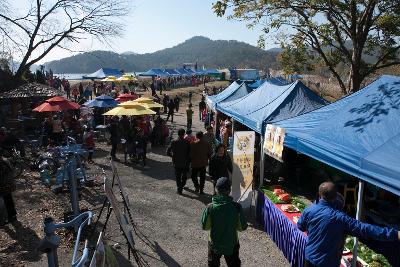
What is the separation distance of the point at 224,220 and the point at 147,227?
3670mm

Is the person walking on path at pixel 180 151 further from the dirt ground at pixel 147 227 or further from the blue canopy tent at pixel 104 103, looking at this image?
the blue canopy tent at pixel 104 103

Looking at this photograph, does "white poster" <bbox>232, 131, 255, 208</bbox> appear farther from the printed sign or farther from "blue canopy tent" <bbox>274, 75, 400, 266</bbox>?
"blue canopy tent" <bbox>274, 75, 400, 266</bbox>

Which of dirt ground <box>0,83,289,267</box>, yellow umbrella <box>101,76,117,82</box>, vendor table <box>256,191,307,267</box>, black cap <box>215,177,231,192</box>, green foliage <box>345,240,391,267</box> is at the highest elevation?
yellow umbrella <box>101,76,117,82</box>

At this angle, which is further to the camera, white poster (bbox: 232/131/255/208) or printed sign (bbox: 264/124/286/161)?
white poster (bbox: 232/131/255/208)

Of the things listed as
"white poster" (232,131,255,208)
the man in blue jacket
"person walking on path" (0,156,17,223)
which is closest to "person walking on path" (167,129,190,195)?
"white poster" (232,131,255,208)

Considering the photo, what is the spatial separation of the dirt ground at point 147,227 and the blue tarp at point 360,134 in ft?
7.04

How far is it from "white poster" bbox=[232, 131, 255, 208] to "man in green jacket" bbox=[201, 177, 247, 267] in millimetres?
3451

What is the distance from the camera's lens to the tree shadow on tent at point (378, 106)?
Result: 5477mm

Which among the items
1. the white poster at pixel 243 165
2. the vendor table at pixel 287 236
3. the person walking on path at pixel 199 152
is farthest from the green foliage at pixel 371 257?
the person walking on path at pixel 199 152

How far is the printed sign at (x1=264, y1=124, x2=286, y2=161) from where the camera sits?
22.5 feet

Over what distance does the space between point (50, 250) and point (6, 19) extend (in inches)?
629

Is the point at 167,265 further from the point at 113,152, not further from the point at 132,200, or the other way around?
the point at 113,152

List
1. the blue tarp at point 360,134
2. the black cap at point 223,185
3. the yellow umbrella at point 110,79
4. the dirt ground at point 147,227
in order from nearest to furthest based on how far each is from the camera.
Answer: the black cap at point 223,185
the blue tarp at point 360,134
the dirt ground at point 147,227
the yellow umbrella at point 110,79

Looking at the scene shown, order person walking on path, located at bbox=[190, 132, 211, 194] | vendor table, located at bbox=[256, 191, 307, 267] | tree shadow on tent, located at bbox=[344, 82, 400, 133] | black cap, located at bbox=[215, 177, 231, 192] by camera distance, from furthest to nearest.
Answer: person walking on path, located at bbox=[190, 132, 211, 194], vendor table, located at bbox=[256, 191, 307, 267], tree shadow on tent, located at bbox=[344, 82, 400, 133], black cap, located at bbox=[215, 177, 231, 192]
